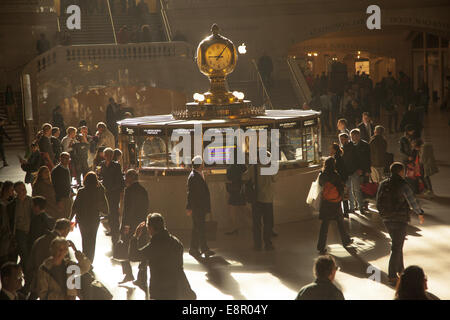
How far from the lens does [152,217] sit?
26.3ft

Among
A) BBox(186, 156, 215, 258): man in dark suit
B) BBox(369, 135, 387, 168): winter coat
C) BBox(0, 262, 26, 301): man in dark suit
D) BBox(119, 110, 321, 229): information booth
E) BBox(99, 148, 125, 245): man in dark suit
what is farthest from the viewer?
BBox(369, 135, 387, 168): winter coat

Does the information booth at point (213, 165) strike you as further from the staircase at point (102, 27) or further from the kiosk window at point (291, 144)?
the staircase at point (102, 27)

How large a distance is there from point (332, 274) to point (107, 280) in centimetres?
468

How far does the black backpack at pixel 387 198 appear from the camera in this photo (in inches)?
393

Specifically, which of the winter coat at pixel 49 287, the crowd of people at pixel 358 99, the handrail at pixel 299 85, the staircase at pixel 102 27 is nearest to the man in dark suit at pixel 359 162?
the winter coat at pixel 49 287

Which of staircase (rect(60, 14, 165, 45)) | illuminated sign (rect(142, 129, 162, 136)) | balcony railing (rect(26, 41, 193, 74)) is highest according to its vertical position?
staircase (rect(60, 14, 165, 45))

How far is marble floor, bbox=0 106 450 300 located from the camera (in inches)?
389

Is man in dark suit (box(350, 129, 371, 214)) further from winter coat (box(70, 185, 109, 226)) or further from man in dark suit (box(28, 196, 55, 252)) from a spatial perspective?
man in dark suit (box(28, 196, 55, 252))

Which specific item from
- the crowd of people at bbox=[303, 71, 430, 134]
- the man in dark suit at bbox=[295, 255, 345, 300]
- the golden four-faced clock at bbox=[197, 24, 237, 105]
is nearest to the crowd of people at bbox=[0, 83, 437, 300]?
the man in dark suit at bbox=[295, 255, 345, 300]

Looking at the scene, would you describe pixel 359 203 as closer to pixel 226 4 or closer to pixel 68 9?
pixel 226 4

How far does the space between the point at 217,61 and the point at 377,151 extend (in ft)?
12.3

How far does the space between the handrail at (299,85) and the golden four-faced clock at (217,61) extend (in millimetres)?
13191

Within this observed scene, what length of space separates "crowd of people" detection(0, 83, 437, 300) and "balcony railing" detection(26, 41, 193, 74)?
40.3 ft
